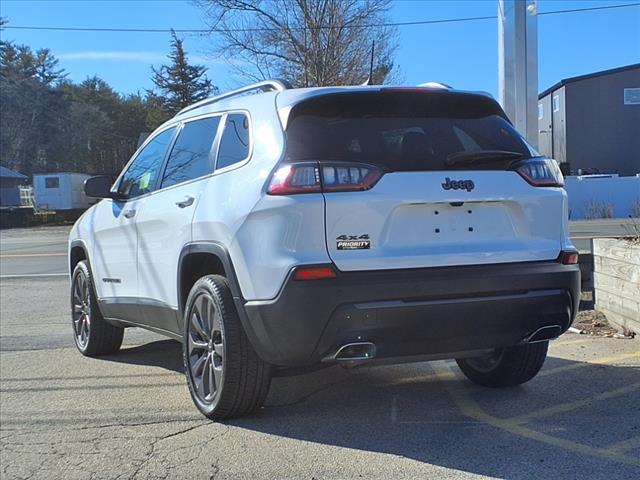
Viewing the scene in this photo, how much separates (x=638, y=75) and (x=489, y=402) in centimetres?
1636

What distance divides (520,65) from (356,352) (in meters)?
7.42

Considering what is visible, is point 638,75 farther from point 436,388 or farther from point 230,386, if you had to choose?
point 230,386

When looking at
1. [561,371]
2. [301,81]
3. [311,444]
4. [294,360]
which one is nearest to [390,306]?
[294,360]

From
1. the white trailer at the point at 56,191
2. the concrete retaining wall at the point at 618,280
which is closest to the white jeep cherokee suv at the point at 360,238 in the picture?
the concrete retaining wall at the point at 618,280

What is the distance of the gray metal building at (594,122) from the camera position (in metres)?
22.6

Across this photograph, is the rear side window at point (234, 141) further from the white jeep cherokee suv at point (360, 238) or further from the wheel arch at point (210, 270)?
the wheel arch at point (210, 270)

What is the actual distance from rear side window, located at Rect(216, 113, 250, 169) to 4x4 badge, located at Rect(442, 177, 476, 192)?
1.16m

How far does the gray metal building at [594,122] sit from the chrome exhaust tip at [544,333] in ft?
56.5

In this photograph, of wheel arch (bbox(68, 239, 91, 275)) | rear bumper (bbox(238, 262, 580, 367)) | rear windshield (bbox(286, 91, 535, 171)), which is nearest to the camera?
rear bumper (bbox(238, 262, 580, 367))

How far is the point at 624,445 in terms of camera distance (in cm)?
365

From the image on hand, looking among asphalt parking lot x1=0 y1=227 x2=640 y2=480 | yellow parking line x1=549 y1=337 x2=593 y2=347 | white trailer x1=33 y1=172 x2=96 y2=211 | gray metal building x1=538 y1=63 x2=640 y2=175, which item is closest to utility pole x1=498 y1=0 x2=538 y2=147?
yellow parking line x1=549 y1=337 x2=593 y2=347

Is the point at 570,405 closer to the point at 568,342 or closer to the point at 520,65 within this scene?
the point at 568,342

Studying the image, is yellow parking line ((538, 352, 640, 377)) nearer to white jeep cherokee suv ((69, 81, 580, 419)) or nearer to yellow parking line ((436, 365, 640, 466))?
yellow parking line ((436, 365, 640, 466))

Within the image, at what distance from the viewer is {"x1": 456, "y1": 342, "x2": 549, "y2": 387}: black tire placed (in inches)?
181
